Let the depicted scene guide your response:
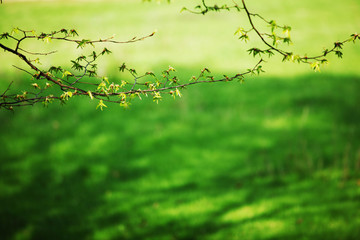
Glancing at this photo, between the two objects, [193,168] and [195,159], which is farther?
[195,159]

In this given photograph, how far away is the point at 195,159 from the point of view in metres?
7.06

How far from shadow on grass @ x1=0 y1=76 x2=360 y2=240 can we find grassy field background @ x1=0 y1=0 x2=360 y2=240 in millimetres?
28

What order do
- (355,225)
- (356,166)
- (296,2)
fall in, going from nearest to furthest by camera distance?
(355,225) → (356,166) → (296,2)

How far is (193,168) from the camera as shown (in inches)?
267

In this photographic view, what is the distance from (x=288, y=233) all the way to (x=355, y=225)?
3.71ft

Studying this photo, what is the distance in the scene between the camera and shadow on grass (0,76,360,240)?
5.14 metres

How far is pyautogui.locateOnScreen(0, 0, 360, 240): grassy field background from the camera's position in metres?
5.18

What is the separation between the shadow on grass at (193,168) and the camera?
16.9 feet

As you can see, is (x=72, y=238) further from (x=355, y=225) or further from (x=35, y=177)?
(x=355, y=225)

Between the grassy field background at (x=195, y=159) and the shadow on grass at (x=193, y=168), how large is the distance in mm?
28

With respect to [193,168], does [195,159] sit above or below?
above

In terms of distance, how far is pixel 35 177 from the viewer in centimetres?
640

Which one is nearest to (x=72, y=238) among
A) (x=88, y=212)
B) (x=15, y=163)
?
(x=88, y=212)

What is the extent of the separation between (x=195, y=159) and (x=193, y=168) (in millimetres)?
333
